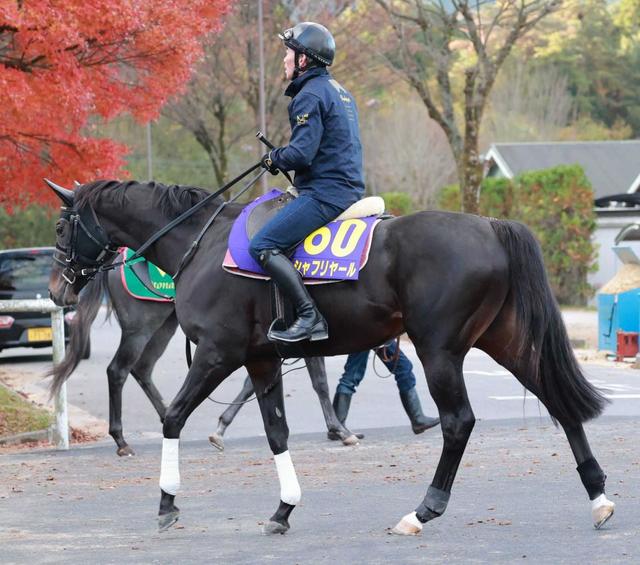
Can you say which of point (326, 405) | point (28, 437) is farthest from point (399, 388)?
point (28, 437)

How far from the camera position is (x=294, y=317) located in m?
7.15

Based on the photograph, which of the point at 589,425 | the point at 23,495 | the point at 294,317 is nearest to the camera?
the point at 294,317

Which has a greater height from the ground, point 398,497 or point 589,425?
point 398,497

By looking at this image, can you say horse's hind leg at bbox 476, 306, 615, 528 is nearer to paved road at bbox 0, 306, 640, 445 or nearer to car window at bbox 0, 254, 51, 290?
paved road at bbox 0, 306, 640, 445

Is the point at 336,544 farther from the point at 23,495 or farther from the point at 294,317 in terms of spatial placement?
the point at 23,495

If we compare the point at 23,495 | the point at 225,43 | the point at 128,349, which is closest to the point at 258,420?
the point at 128,349

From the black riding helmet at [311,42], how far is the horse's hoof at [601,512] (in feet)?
9.72

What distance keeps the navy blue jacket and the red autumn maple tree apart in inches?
240

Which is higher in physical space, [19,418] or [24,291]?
[19,418]

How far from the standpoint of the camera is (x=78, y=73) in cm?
1384

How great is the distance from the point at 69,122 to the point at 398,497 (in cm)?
868

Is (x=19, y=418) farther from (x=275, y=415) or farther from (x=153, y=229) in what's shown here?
(x=275, y=415)

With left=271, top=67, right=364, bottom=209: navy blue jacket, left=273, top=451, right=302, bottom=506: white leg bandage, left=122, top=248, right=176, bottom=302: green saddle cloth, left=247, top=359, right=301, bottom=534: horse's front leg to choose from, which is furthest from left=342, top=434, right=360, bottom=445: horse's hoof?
left=271, top=67, right=364, bottom=209: navy blue jacket

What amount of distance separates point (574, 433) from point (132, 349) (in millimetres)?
5442
